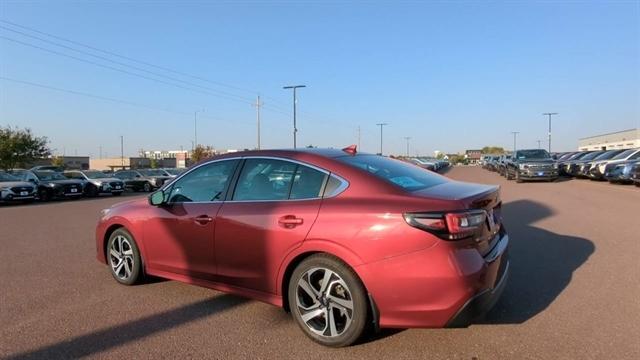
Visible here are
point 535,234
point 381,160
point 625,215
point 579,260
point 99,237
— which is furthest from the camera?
point 625,215

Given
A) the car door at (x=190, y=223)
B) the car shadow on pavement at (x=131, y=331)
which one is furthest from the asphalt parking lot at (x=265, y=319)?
the car door at (x=190, y=223)

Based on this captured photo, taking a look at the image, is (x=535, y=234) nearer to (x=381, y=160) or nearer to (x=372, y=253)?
(x=381, y=160)

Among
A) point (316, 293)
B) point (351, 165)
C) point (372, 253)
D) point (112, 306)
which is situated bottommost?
point (112, 306)

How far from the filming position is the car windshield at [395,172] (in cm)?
408

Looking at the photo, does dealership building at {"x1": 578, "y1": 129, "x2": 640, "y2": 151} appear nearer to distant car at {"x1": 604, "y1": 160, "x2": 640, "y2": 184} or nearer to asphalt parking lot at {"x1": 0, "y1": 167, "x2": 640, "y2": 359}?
distant car at {"x1": 604, "y1": 160, "x2": 640, "y2": 184}

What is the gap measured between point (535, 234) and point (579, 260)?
2.09 meters

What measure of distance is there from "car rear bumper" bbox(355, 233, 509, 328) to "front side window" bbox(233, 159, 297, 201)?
1.09m

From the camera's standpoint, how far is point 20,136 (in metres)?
54.2

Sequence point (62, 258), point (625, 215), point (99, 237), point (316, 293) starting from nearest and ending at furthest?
point (316, 293)
point (99, 237)
point (62, 258)
point (625, 215)

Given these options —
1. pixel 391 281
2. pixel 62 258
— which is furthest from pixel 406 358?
pixel 62 258

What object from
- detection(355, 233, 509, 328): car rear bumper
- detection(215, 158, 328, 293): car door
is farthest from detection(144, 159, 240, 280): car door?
detection(355, 233, 509, 328): car rear bumper

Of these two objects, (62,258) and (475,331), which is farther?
(62,258)

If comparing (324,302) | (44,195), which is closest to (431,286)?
(324,302)

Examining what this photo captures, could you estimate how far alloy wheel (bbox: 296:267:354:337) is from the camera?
3.78 m
